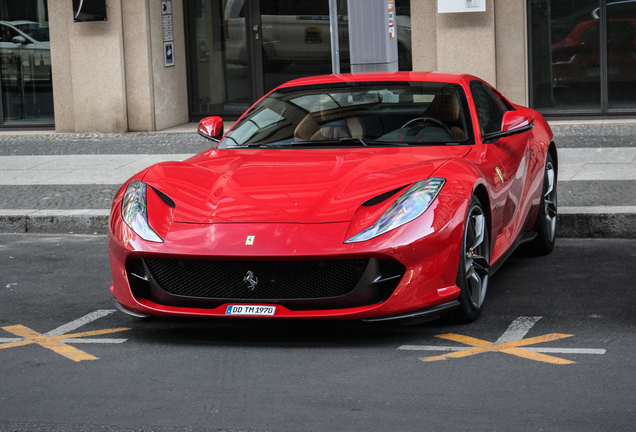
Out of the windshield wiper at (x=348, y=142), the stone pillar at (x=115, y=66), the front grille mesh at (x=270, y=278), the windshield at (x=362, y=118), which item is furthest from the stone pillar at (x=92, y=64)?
the front grille mesh at (x=270, y=278)

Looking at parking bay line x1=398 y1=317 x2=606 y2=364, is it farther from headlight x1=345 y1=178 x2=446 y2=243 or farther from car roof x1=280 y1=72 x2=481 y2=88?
car roof x1=280 y1=72 x2=481 y2=88

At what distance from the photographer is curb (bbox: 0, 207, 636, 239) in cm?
730

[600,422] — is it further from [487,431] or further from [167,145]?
[167,145]

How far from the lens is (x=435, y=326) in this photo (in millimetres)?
4898

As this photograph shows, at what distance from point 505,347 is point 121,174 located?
6.54 meters

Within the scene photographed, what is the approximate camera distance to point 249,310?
177 inches

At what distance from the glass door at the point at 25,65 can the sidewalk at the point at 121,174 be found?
0.88 metres

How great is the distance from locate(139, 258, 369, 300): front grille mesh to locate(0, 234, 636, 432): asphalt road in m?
0.28

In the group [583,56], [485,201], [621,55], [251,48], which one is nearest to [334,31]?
[485,201]

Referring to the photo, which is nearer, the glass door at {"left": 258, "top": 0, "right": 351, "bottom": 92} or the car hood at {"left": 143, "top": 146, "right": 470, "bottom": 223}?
the car hood at {"left": 143, "top": 146, "right": 470, "bottom": 223}

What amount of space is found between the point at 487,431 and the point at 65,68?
A: 12333 millimetres

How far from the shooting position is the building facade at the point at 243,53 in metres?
13.0

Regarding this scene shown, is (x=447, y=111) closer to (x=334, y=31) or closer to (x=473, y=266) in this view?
(x=473, y=266)

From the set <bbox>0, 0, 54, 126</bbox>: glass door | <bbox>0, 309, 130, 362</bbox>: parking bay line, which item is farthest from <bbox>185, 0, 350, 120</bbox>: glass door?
<bbox>0, 309, 130, 362</bbox>: parking bay line
